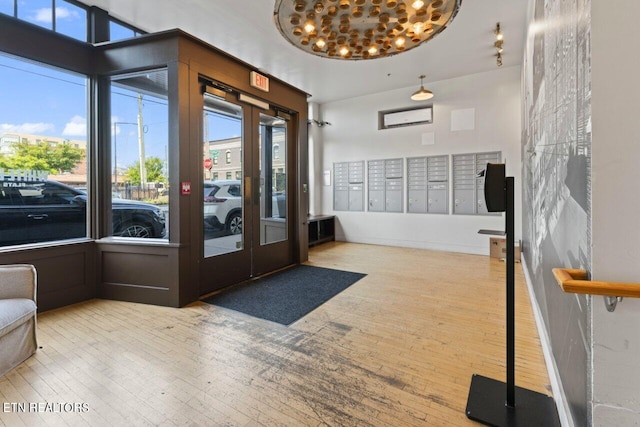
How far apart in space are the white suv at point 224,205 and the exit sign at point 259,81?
4.26ft

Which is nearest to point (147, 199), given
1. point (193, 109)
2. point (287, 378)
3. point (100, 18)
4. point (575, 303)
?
point (193, 109)

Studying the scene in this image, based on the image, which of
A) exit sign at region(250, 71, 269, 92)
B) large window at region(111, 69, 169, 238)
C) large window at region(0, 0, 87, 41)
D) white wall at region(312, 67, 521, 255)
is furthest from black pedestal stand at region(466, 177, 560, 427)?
large window at region(0, 0, 87, 41)

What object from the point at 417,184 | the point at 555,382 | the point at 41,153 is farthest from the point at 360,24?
the point at 417,184

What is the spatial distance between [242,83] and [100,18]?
5.90 ft

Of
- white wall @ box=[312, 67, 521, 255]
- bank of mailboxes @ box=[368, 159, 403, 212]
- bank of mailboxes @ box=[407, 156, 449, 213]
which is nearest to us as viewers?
white wall @ box=[312, 67, 521, 255]

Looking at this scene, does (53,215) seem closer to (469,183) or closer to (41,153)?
(41,153)

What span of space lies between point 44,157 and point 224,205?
1891 mm

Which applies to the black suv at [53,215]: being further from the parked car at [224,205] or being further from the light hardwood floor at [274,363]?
the light hardwood floor at [274,363]

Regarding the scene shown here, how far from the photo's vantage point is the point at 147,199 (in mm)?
3447

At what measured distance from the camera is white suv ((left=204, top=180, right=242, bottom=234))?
12.0 feet

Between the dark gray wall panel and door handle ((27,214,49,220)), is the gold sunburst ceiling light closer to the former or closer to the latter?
the dark gray wall panel

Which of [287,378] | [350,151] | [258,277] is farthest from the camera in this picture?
[350,151]

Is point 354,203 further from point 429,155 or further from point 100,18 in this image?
point 100,18

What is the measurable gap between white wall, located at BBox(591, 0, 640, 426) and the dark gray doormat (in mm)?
2240
